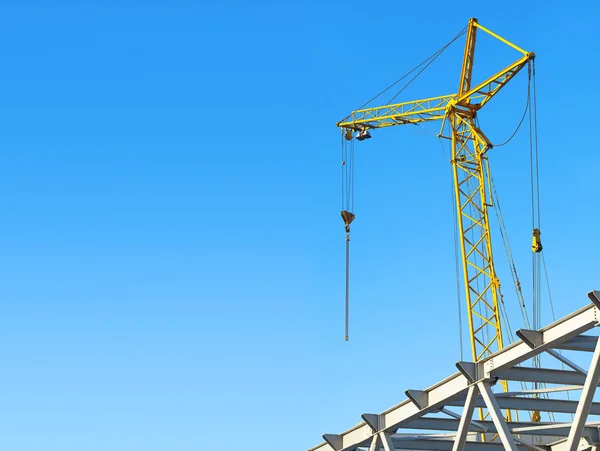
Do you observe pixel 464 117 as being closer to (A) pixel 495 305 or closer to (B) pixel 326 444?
(A) pixel 495 305

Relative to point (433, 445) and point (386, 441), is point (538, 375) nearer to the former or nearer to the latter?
point (386, 441)

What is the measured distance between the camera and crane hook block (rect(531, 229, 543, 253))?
52.2m

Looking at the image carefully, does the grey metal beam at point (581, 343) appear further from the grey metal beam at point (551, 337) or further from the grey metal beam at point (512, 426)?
the grey metal beam at point (512, 426)

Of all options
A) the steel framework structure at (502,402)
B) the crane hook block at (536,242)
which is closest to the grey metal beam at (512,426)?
the steel framework structure at (502,402)

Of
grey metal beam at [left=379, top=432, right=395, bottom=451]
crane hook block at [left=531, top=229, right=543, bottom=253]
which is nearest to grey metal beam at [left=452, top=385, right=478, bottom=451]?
grey metal beam at [left=379, top=432, right=395, bottom=451]

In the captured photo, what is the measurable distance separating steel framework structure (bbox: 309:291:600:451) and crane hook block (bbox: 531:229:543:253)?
868 inches

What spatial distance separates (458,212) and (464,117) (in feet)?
21.3

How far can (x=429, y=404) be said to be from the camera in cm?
2711

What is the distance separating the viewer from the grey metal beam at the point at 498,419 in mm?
23891

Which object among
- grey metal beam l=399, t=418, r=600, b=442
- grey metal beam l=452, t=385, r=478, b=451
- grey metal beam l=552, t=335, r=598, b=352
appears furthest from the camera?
grey metal beam l=399, t=418, r=600, b=442

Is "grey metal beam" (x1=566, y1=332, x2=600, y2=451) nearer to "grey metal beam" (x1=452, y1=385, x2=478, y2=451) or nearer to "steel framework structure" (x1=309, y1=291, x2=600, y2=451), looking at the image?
"steel framework structure" (x1=309, y1=291, x2=600, y2=451)

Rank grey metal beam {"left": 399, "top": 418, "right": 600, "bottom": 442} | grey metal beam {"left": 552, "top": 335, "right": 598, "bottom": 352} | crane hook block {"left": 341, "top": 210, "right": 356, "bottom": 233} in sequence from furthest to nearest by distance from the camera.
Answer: crane hook block {"left": 341, "top": 210, "right": 356, "bottom": 233} < grey metal beam {"left": 399, "top": 418, "right": 600, "bottom": 442} < grey metal beam {"left": 552, "top": 335, "right": 598, "bottom": 352}

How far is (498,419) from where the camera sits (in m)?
24.1

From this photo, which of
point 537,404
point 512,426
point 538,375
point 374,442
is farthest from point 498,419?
point 374,442
